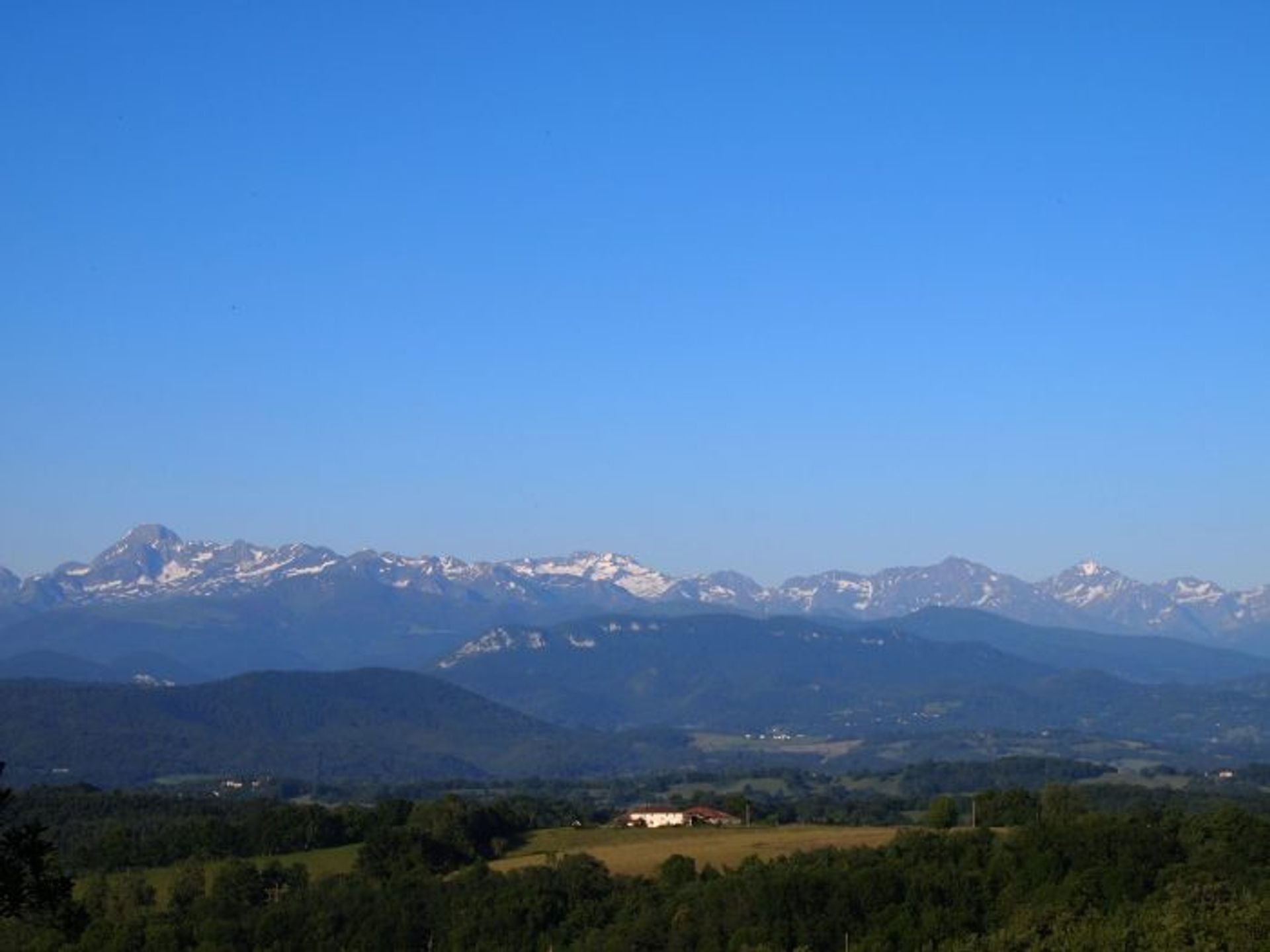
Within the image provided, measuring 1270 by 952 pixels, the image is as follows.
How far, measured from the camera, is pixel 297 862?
90.4 metres

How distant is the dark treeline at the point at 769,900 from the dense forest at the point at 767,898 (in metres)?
0.11

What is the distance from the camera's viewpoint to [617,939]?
213 feet

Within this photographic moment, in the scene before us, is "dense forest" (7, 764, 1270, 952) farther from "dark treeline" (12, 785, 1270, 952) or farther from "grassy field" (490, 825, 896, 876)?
"grassy field" (490, 825, 896, 876)

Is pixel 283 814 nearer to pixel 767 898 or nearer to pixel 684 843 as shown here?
pixel 684 843

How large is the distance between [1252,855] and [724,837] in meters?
29.1

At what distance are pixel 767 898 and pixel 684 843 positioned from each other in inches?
1042

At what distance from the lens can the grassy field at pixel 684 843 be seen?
85688 mm

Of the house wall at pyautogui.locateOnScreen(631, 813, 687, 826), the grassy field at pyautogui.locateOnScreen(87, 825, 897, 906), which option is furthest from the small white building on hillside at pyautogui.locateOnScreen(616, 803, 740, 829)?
the grassy field at pyautogui.locateOnScreen(87, 825, 897, 906)

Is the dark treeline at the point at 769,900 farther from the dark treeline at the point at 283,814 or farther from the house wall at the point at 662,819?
the house wall at the point at 662,819

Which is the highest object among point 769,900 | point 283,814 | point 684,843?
point 769,900

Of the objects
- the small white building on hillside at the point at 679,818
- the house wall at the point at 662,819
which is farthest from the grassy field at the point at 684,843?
the house wall at the point at 662,819

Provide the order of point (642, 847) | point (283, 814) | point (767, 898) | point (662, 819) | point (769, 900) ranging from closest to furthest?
point (769, 900) → point (767, 898) → point (642, 847) → point (283, 814) → point (662, 819)

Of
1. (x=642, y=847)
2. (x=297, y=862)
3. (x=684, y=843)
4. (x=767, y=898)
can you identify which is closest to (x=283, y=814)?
(x=297, y=862)

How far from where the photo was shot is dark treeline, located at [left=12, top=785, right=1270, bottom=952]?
201 ft
